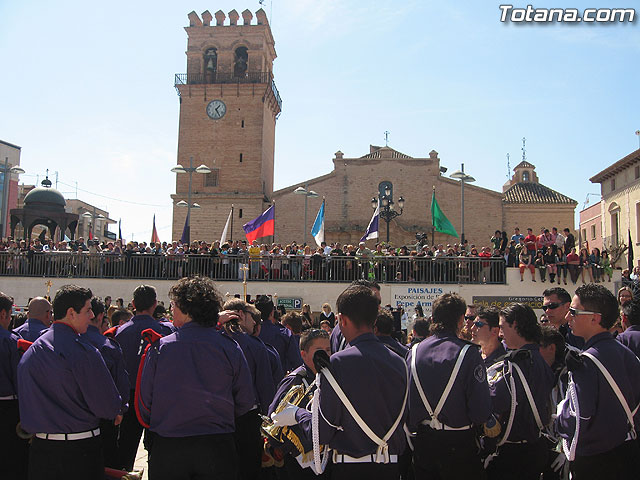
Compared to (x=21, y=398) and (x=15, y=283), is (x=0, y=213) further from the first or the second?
(x=21, y=398)

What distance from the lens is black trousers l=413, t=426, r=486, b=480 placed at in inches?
180

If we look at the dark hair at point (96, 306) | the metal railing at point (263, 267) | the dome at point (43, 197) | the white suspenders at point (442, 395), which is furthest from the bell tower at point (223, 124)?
the white suspenders at point (442, 395)

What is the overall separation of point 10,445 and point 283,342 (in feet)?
10.2

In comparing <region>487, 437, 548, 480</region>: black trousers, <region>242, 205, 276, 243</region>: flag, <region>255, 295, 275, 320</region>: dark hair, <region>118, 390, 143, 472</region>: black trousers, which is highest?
<region>242, 205, 276, 243</region>: flag

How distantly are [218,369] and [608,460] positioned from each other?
285 cm

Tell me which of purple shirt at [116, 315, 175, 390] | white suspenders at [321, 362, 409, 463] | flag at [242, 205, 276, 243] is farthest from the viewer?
flag at [242, 205, 276, 243]

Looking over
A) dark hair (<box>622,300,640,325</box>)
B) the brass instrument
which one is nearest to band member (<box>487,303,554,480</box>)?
dark hair (<box>622,300,640,325</box>)

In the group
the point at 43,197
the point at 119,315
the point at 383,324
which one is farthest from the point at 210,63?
the point at 383,324

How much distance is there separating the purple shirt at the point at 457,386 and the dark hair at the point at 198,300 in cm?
169

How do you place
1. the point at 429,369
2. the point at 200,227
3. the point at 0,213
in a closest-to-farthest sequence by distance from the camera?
the point at 429,369 < the point at 0,213 < the point at 200,227

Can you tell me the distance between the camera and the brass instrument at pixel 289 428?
416cm

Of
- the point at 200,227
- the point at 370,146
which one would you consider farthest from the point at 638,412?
the point at 370,146

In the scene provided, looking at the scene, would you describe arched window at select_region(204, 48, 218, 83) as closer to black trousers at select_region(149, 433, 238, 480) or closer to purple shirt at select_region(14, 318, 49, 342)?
purple shirt at select_region(14, 318, 49, 342)

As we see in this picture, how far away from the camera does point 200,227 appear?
1470 inches
